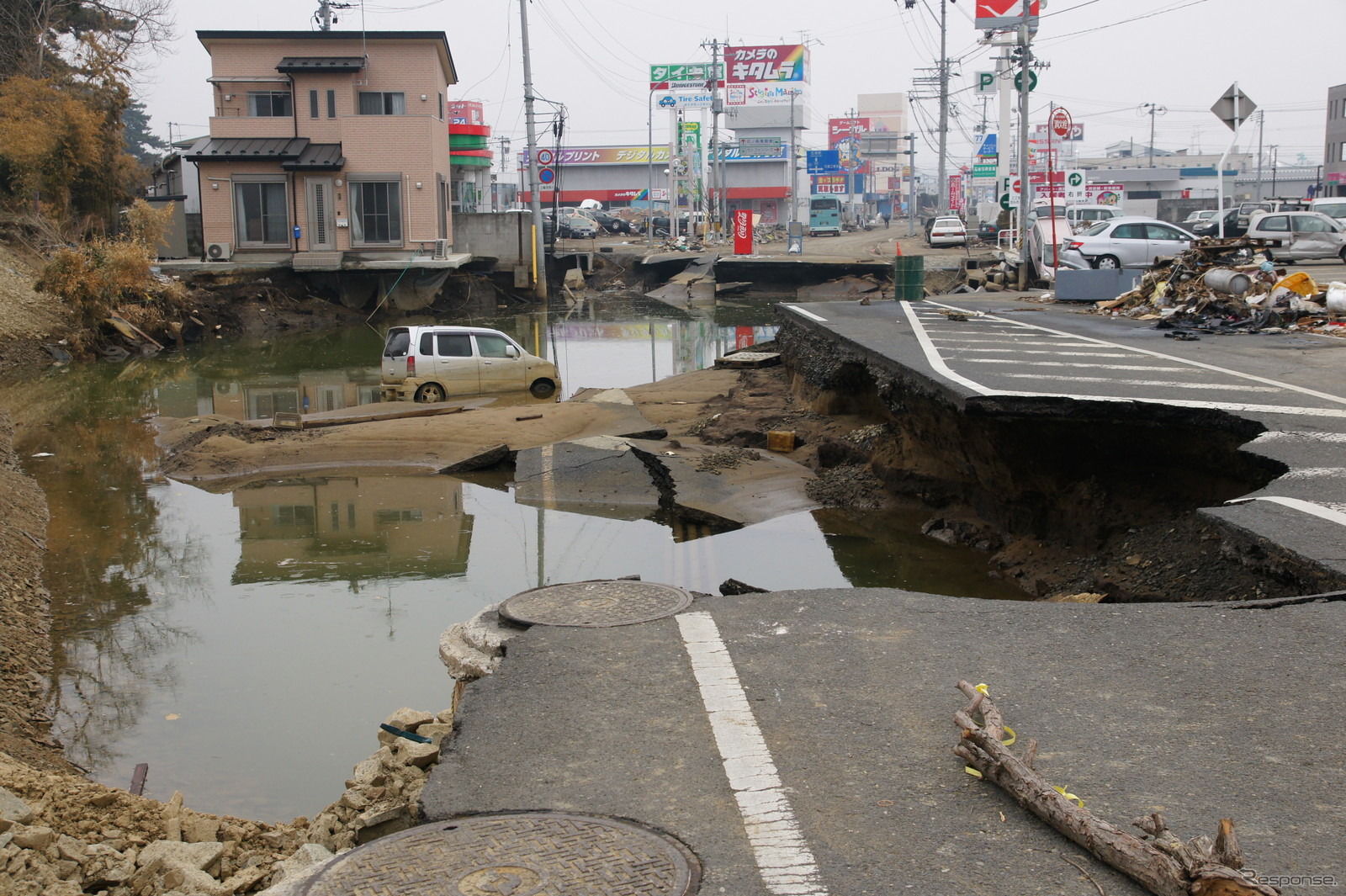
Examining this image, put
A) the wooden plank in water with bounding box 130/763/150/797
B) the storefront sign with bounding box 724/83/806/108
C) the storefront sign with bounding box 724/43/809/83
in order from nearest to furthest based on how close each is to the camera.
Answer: the wooden plank in water with bounding box 130/763/150/797 < the storefront sign with bounding box 724/43/809/83 < the storefront sign with bounding box 724/83/806/108

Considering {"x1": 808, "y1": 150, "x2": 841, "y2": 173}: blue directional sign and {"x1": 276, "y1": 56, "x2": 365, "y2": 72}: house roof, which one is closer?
{"x1": 276, "y1": 56, "x2": 365, "y2": 72}: house roof

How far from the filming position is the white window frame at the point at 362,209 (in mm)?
40062

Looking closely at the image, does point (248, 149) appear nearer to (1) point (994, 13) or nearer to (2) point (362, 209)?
(2) point (362, 209)

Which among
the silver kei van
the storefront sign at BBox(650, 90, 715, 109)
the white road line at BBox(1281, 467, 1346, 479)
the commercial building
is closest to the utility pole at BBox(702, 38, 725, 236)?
the storefront sign at BBox(650, 90, 715, 109)

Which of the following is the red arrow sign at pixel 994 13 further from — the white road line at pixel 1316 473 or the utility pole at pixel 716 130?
the white road line at pixel 1316 473

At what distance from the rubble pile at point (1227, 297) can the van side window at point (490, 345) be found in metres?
10.7

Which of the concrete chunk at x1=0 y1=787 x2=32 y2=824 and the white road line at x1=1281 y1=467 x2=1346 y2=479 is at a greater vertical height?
the white road line at x1=1281 y1=467 x2=1346 y2=479

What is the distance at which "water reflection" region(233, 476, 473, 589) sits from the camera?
35.1ft

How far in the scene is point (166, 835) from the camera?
4.93 m

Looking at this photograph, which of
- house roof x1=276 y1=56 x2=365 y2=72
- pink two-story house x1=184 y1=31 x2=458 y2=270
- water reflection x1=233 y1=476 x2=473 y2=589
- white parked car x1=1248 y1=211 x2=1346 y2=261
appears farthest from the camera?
pink two-story house x1=184 y1=31 x2=458 y2=270

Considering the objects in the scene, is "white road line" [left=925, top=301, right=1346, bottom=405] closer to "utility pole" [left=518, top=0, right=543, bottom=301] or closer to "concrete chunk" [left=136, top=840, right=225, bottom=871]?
"concrete chunk" [left=136, top=840, right=225, bottom=871]

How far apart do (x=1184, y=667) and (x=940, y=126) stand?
6821cm

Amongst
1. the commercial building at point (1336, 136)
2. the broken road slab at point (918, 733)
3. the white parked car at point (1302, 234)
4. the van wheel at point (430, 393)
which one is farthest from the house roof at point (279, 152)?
the commercial building at point (1336, 136)

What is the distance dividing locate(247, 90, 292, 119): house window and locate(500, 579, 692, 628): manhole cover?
1559 inches
